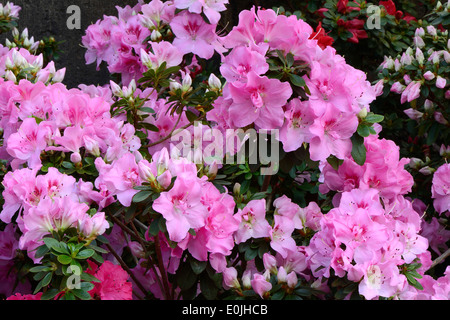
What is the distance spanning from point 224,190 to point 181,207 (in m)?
0.25

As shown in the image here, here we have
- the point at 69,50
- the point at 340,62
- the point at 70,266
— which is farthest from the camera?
the point at 69,50

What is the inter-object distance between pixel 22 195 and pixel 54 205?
140 mm

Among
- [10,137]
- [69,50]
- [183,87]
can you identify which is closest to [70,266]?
[10,137]

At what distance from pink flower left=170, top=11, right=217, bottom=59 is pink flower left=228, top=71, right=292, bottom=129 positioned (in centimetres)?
67

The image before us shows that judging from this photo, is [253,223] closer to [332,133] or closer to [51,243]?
[332,133]

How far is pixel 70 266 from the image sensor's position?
132 cm

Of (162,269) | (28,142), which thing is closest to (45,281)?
(162,269)

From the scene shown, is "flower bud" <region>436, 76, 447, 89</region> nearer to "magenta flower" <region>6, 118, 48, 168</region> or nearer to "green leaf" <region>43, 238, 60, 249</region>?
"magenta flower" <region>6, 118, 48, 168</region>

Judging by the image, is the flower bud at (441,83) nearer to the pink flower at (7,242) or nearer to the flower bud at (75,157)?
the flower bud at (75,157)

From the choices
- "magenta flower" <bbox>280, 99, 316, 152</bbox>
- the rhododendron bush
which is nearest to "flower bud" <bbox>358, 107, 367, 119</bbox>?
the rhododendron bush

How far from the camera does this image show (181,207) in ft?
4.55

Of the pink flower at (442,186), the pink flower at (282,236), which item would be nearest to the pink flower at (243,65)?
the pink flower at (282,236)
